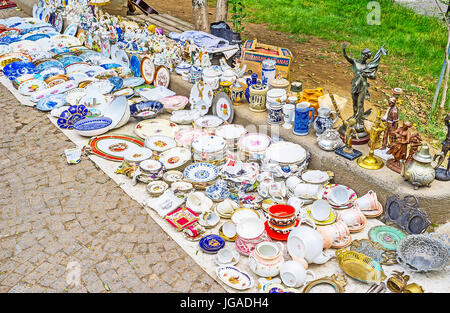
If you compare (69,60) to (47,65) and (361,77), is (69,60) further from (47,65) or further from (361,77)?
(361,77)

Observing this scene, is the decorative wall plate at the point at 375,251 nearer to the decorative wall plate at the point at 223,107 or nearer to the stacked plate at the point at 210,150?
the stacked plate at the point at 210,150

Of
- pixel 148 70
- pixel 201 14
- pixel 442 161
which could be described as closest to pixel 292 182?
pixel 442 161

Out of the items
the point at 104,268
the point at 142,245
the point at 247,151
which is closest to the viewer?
the point at 104,268

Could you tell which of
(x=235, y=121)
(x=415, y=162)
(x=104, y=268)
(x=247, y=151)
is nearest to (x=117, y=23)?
(x=235, y=121)

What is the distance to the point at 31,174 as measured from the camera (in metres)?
5.60

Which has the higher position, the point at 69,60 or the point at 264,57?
the point at 264,57

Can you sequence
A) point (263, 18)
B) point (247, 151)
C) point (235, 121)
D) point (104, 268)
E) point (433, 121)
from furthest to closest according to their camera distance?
point (263, 18) → point (433, 121) → point (235, 121) → point (247, 151) → point (104, 268)

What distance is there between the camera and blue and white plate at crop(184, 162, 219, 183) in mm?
5199

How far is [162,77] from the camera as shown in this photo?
757 cm

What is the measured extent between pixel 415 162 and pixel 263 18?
8762 millimetres

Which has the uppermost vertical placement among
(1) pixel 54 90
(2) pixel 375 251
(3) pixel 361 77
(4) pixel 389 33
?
(3) pixel 361 77

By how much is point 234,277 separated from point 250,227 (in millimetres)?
631

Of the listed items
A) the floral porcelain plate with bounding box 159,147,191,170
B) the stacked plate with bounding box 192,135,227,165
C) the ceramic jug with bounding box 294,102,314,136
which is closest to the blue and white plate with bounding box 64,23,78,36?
the floral porcelain plate with bounding box 159,147,191,170
